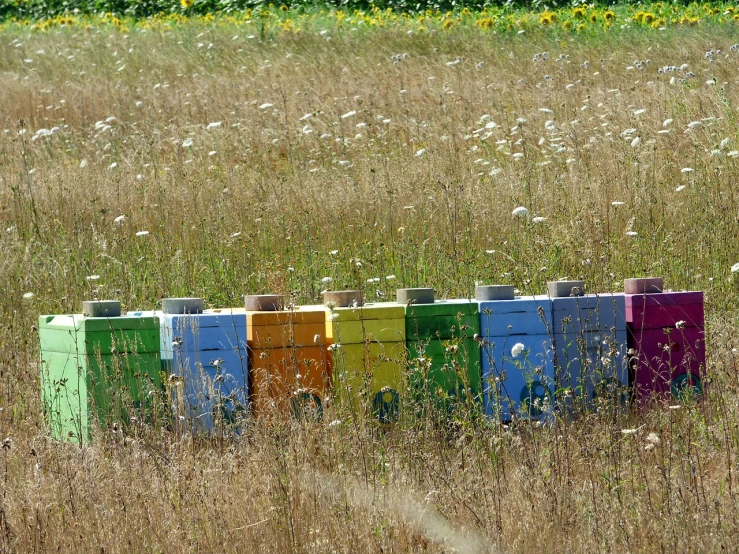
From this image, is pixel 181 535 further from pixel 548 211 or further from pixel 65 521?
pixel 548 211

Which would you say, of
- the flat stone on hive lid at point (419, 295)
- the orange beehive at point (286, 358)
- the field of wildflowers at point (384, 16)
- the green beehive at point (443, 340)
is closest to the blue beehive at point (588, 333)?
the green beehive at point (443, 340)

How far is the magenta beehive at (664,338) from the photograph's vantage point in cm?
409

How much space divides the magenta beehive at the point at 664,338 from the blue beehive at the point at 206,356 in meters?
1.62

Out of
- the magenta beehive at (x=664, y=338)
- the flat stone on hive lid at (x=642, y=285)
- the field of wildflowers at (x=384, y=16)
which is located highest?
the field of wildflowers at (x=384, y=16)

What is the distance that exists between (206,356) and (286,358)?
314mm

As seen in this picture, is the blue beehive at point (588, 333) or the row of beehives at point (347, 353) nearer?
the row of beehives at point (347, 353)

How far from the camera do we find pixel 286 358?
12.8 ft

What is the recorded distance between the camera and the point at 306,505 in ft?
10.2

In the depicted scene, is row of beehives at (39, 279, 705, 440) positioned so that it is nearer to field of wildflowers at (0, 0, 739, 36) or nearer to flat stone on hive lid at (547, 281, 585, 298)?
flat stone on hive lid at (547, 281, 585, 298)

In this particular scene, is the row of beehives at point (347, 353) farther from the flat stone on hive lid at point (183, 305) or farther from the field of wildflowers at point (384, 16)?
the field of wildflowers at point (384, 16)

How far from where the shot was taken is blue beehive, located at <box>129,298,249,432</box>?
12.3ft

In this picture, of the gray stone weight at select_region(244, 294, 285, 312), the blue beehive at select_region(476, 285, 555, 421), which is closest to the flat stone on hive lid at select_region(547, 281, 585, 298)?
the blue beehive at select_region(476, 285, 555, 421)

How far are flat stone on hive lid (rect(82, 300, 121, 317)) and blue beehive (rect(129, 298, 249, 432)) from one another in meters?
0.19

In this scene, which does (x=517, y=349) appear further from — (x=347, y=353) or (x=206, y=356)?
(x=206, y=356)
